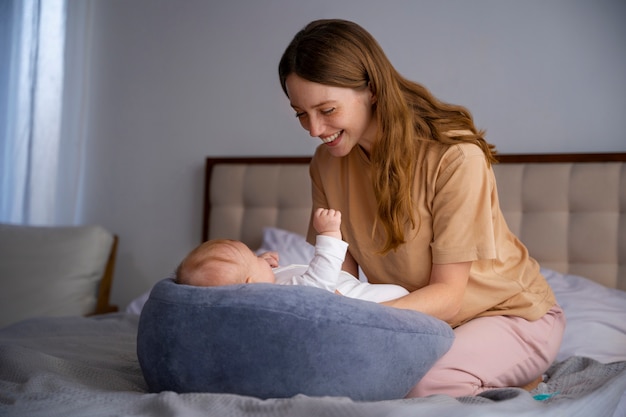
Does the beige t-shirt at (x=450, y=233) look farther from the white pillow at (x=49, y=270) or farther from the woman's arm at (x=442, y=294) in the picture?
the white pillow at (x=49, y=270)

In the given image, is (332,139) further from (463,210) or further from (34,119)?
(34,119)

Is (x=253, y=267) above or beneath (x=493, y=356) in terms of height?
above

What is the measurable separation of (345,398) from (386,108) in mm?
685

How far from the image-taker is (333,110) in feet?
4.95

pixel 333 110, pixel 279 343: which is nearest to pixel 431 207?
pixel 333 110

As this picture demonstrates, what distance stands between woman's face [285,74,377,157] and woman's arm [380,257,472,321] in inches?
14.3

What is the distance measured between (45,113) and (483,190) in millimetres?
2640

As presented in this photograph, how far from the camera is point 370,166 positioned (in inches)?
65.8

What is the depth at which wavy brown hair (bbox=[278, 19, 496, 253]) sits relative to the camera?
4.85 ft

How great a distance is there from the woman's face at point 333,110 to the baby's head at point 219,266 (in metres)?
0.35

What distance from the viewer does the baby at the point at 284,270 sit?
130 cm

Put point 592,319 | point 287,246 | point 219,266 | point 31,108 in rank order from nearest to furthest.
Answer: point 219,266
point 592,319
point 287,246
point 31,108

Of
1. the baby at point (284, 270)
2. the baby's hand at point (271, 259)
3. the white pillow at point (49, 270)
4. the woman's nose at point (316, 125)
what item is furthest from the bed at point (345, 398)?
the woman's nose at point (316, 125)

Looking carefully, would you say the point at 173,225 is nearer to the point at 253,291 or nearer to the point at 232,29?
the point at 232,29
